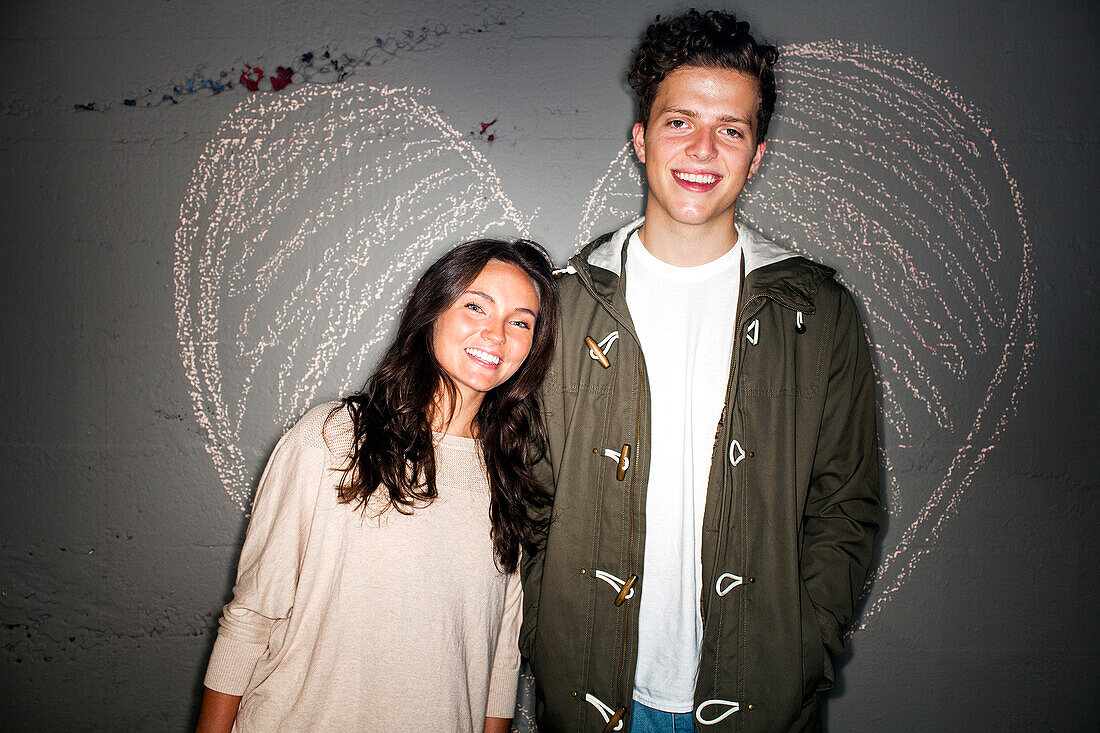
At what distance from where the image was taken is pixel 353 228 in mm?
1922

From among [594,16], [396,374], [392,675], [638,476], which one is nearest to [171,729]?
[392,675]

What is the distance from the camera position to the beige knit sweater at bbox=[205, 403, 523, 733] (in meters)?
1.24

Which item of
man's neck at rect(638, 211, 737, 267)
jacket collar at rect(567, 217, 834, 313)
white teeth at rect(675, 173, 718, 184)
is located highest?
white teeth at rect(675, 173, 718, 184)

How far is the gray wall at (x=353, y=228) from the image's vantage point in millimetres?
1911

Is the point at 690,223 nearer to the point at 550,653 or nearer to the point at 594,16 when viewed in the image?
the point at 594,16

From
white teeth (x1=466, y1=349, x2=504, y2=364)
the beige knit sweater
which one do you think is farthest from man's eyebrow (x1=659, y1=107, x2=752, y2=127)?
the beige knit sweater

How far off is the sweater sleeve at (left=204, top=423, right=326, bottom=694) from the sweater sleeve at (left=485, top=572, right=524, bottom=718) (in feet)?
1.55

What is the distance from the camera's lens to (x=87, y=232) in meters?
1.91

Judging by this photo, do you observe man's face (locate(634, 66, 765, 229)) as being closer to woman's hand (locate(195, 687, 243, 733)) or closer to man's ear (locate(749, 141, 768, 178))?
man's ear (locate(749, 141, 768, 178))

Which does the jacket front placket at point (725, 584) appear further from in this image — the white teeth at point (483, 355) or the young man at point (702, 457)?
the white teeth at point (483, 355)

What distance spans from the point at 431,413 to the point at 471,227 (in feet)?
2.43

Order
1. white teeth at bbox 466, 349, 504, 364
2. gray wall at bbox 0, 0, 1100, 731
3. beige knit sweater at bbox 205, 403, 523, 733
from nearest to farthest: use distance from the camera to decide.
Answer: beige knit sweater at bbox 205, 403, 523, 733
white teeth at bbox 466, 349, 504, 364
gray wall at bbox 0, 0, 1100, 731

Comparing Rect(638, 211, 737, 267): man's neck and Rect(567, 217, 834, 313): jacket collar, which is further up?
Rect(638, 211, 737, 267): man's neck

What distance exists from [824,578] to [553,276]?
947mm
